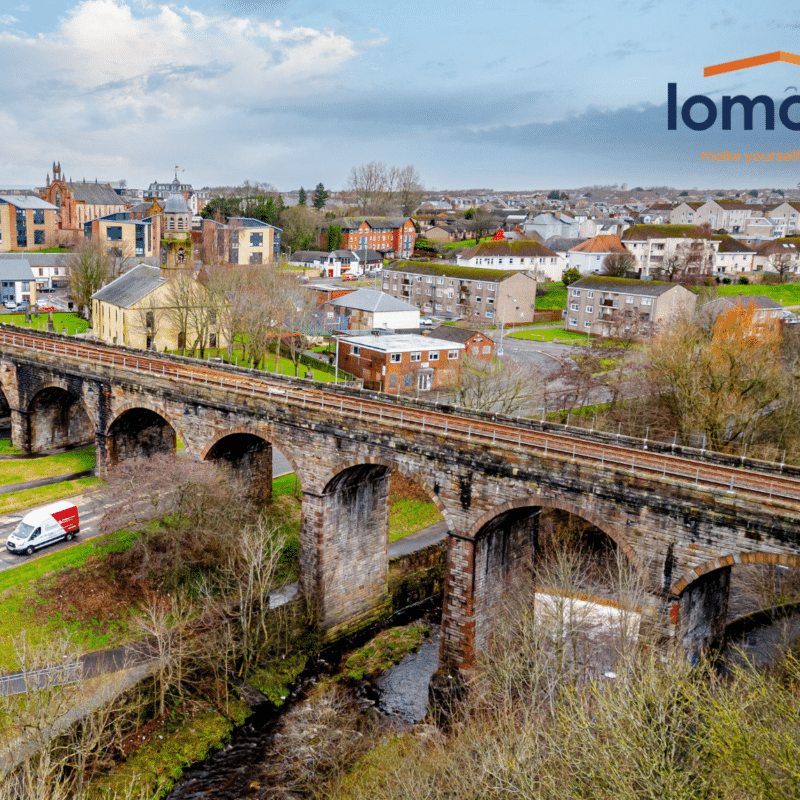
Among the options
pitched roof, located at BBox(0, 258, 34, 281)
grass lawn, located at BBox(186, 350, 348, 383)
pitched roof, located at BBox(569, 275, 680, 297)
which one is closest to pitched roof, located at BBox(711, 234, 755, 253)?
pitched roof, located at BBox(569, 275, 680, 297)

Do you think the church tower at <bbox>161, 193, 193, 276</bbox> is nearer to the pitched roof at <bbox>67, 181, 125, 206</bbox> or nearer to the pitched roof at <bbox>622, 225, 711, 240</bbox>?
the pitched roof at <bbox>67, 181, 125, 206</bbox>

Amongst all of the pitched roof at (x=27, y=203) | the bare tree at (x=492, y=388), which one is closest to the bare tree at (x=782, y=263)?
the bare tree at (x=492, y=388)

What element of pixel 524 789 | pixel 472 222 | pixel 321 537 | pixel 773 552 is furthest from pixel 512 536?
pixel 472 222

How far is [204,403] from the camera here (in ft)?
128

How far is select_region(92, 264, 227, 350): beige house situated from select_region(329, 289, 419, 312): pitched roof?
16470mm

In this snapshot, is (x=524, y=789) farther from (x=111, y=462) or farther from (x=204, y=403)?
(x=111, y=462)

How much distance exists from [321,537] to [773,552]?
19002mm

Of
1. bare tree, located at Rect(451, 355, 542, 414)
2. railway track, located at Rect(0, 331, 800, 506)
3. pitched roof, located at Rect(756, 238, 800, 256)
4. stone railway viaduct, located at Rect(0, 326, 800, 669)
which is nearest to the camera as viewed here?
stone railway viaduct, located at Rect(0, 326, 800, 669)

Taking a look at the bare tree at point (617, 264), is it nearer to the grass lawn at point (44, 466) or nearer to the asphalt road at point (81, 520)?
the grass lawn at point (44, 466)

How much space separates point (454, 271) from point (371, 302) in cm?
2156

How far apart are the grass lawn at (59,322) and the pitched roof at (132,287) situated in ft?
33.8

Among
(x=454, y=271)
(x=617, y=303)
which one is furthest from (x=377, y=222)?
(x=617, y=303)

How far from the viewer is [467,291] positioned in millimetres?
98625

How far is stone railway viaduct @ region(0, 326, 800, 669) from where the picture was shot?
2602 cm
